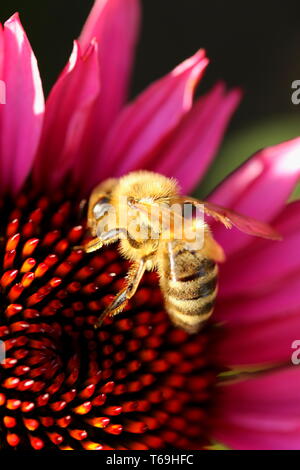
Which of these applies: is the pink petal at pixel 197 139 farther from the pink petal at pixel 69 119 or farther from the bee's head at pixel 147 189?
the bee's head at pixel 147 189

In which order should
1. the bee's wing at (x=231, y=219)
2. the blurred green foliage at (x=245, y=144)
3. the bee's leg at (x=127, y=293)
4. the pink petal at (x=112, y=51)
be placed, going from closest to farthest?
the bee's wing at (x=231, y=219)
the bee's leg at (x=127, y=293)
the pink petal at (x=112, y=51)
the blurred green foliage at (x=245, y=144)

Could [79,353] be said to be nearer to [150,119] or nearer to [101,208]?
[101,208]

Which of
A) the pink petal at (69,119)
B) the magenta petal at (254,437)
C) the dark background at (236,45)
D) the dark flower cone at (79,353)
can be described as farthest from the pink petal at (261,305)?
the dark background at (236,45)

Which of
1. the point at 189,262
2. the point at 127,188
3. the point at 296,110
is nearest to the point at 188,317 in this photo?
the point at 189,262

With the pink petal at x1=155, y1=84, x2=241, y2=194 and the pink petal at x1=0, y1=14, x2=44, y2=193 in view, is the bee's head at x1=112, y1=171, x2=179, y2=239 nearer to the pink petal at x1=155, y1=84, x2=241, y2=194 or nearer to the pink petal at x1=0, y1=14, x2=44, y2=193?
the pink petal at x1=0, y1=14, x2=44, y2=193

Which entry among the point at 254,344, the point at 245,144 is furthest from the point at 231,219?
the point at 245,144

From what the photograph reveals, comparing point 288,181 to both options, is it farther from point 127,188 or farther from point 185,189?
point 127,188

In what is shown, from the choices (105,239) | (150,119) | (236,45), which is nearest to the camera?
(105,239)

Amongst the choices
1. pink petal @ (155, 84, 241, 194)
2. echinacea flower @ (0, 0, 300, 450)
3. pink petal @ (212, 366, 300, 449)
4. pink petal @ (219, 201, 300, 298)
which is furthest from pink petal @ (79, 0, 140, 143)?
pink petal @ (212, 366, 300, 449)
